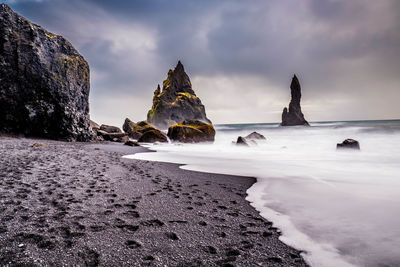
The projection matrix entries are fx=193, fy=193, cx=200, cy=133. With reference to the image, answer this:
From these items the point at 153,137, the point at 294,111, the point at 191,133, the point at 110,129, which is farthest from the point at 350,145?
the point at 294,111

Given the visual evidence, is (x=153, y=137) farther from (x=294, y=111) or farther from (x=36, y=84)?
(x=294, y=111)

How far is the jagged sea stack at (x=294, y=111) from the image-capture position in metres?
87.2

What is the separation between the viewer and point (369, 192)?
13.5 feet

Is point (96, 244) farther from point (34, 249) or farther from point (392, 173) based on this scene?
point (392, 173)

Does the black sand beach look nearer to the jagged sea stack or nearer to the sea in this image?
the sea

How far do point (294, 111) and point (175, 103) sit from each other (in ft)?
178

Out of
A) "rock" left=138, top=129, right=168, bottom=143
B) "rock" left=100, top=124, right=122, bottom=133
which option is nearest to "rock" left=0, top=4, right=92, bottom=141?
"rock" left=138, top=129, right=168, bottom=143

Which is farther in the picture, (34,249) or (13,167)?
(13,167)

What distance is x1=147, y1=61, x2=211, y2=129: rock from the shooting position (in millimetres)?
75875

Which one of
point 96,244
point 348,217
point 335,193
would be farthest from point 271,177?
point 96,244

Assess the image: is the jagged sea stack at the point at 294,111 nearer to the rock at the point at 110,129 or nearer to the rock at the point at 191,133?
the rock at the point at 191,133

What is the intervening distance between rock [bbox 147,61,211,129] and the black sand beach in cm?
6997

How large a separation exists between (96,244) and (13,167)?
4205mm

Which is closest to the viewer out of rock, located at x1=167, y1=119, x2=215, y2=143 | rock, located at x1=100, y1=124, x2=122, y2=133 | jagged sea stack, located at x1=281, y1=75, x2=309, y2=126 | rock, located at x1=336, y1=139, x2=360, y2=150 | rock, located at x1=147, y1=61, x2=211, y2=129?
Result: rock, located at x1=336, y1=139, x2=360, y2=150
